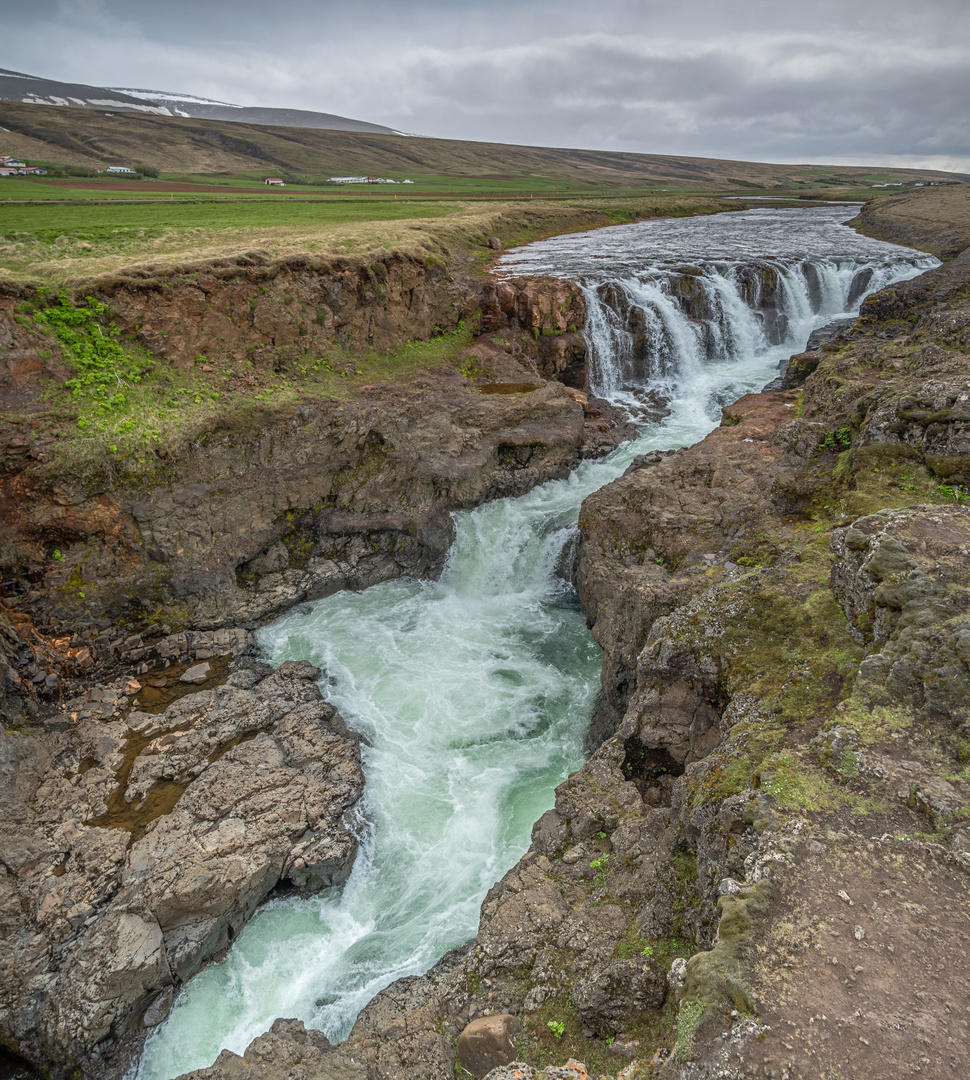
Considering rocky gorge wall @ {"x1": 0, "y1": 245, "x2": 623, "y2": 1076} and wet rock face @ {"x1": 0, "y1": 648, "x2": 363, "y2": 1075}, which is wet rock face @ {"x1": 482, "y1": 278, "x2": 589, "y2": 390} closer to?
rocky gorge wall @ {"x1": 0, "y1": 245, "x2": 623, "y2": 1076}

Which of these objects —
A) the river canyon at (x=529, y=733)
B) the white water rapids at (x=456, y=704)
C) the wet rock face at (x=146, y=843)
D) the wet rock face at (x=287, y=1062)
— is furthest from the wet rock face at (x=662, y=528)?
the wet rock face at (x=287, y=1062)

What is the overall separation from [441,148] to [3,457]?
172m

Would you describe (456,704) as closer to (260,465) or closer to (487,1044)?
(487,1044)

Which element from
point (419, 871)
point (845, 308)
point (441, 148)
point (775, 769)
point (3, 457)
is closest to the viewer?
point (775, 769)

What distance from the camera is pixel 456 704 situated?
16.4m

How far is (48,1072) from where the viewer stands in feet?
32.0

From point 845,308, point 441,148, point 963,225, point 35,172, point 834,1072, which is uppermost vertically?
point 441,148

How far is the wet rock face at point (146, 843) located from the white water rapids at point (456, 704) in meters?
0.75

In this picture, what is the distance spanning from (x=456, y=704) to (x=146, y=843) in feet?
25.1

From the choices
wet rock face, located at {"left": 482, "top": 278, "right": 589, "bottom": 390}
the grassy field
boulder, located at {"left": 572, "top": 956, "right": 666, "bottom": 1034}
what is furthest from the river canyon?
the grassy field

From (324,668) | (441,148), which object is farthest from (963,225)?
(441,148)

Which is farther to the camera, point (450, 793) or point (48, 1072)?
point (450, 793)

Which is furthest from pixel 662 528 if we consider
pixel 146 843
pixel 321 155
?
pixel 321 155

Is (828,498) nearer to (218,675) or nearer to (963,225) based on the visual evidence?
(218,675)
